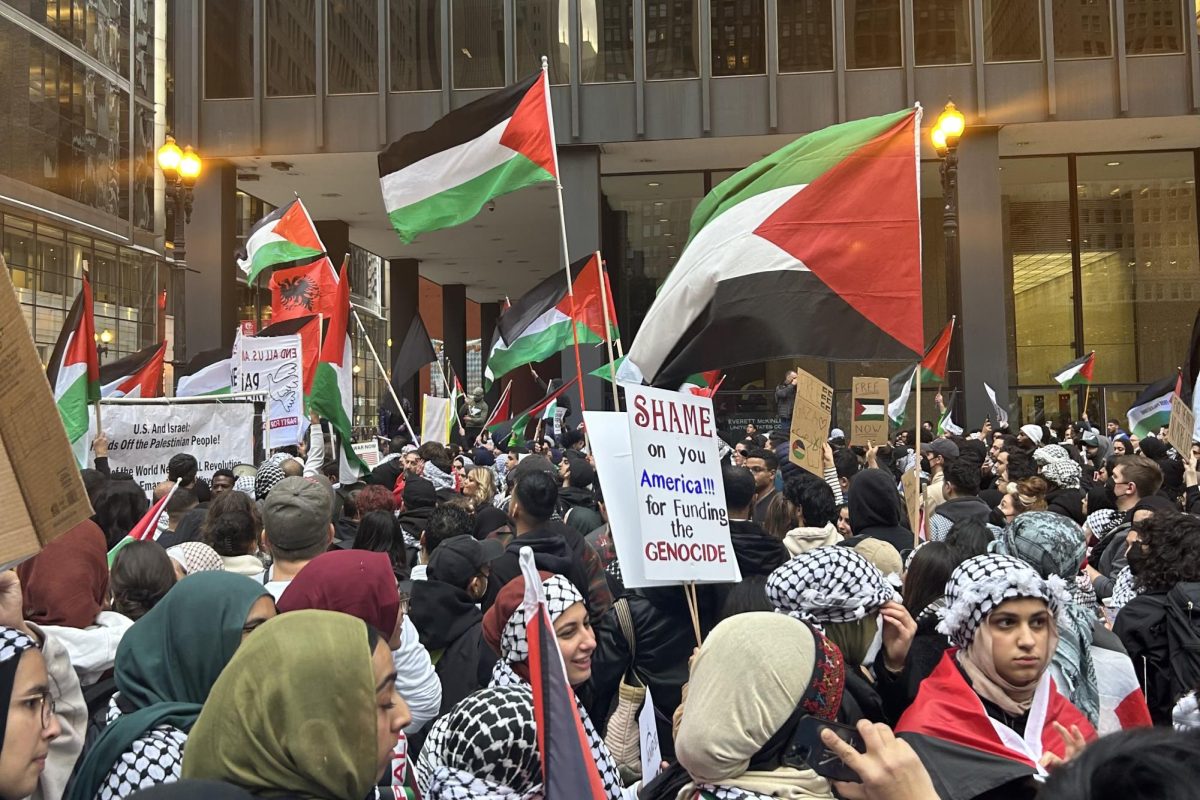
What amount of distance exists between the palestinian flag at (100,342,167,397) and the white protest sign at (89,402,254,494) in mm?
2128

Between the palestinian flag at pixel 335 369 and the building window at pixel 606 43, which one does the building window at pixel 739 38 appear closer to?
the building window at pixel 606 43

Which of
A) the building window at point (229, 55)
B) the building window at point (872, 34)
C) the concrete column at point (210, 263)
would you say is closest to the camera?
the building window at point (872, 34)

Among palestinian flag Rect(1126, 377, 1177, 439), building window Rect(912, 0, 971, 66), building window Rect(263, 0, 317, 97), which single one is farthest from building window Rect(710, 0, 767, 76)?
palestinian flag Rect(1126, 377, 1177, 439)

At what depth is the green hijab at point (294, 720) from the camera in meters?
2.21

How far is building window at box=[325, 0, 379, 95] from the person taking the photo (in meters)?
24.9

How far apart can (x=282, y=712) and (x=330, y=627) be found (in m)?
0.21

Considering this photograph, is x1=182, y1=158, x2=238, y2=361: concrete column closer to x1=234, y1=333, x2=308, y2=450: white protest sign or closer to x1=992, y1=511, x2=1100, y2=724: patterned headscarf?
x1=234, y1=333, x2=308, y2=450: white protest sign

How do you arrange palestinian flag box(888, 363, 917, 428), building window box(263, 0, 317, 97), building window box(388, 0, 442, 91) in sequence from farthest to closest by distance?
building window box(388, 0, 442, 91) < building window box(263, 0, 317, 97) < palestinian flag box(888, 363, 917, 428)

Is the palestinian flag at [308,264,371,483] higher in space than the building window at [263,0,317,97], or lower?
lower

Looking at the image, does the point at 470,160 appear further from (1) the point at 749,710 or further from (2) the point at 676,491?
(1) the point at 749,710

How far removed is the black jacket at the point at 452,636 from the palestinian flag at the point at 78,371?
18.5 feet

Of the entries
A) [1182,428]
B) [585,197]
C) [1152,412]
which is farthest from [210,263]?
[1182,428]

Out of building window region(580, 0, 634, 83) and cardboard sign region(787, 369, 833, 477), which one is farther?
building window region(580, 0, 634, 83)

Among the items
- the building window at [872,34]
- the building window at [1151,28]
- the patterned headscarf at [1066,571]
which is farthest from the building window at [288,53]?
the patterned headscarf at [1066,571]
